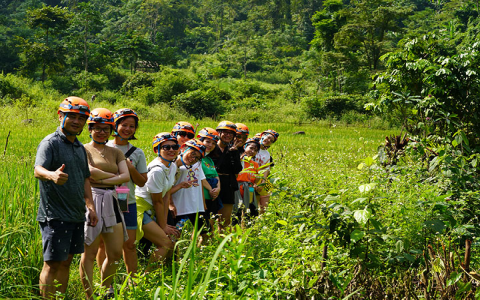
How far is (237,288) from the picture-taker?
2537 mm

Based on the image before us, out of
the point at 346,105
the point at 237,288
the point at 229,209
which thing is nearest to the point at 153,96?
the point at 346,105

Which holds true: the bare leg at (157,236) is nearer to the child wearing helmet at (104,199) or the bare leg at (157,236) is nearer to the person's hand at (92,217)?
the child wearing helmet at (104,199)

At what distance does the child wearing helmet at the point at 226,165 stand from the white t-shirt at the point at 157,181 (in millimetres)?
1153

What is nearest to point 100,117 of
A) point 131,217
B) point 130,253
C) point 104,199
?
point 104,199

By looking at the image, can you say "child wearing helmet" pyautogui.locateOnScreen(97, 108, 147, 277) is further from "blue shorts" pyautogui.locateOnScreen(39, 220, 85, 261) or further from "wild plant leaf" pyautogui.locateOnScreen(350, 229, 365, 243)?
"wild plant leaf" pyautogui.locateOnScreen(350, 229, 365, 243)

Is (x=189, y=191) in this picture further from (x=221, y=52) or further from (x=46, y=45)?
(x=221, y=52)

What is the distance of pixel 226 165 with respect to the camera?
5.45m

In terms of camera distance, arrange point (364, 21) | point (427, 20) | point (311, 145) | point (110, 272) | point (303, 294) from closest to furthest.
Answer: point (303, 294) < point (110, 272) < point (311, 145) < point (364, 21) < point (427, 20)

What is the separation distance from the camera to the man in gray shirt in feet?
10.2

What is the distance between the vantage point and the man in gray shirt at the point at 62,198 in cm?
311

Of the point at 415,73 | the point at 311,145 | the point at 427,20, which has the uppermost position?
the point at 427,20

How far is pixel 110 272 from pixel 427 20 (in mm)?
55673

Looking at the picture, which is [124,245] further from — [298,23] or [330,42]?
[298,23]

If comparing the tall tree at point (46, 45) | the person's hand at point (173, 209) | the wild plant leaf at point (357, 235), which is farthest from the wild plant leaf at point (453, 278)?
the tall tree at point (46, 45)
